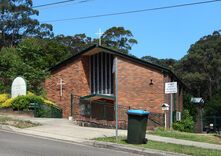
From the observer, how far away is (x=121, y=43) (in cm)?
7738

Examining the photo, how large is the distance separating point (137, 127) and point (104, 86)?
60.3 feet

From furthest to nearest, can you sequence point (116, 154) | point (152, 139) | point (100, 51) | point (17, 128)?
point (100, 51)
point (17, 128)
point (152, 139)
point (116, 154)

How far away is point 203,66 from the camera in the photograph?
67375 millimetres

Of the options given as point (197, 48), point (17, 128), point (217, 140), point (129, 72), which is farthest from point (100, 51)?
point (197, 48)

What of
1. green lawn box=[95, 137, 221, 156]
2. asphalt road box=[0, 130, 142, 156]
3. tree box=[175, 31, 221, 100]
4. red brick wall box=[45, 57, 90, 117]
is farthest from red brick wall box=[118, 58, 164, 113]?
tree box=[175, 31, 221, 100]

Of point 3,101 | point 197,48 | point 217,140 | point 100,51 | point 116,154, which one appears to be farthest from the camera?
point 197,48

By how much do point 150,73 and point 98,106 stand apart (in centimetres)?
411

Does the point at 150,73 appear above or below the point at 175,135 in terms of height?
above

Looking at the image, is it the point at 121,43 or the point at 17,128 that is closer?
the point at 17,128

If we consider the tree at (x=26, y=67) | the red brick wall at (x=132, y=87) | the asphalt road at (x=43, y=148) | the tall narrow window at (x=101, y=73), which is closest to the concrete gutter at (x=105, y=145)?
the asphalt road at (x=43, y=148)

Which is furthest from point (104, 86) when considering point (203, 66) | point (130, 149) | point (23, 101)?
point (203, 66)

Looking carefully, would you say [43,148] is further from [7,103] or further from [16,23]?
[16,23]

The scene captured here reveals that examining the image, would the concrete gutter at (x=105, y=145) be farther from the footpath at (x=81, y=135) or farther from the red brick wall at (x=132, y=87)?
the red brick wall at (x=132, y=87)

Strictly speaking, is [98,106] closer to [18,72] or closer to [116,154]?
[18,72]
